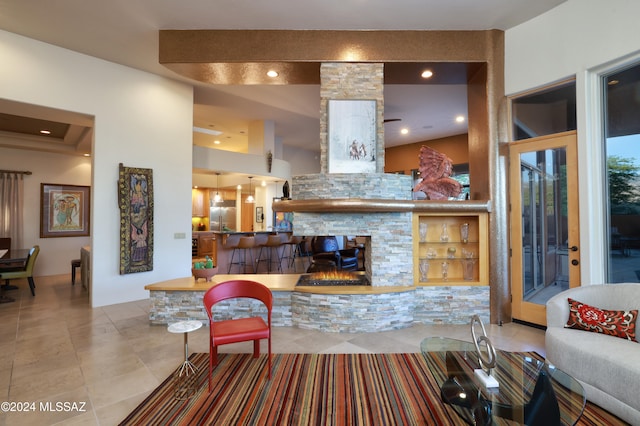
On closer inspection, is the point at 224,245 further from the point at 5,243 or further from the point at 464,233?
the point at 464,233

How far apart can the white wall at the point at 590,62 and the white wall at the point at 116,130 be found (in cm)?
583

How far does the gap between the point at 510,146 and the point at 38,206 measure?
33.0 ft

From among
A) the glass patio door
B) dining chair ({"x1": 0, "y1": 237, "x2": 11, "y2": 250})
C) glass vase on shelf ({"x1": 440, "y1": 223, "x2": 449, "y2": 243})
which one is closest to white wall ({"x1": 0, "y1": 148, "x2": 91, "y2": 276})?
dining chair ({"x1": 0, "y1": 237, "x2": 11, "y2": 250})

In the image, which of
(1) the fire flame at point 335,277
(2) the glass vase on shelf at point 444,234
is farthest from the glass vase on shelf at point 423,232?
(1) the fire flame at point 335,277

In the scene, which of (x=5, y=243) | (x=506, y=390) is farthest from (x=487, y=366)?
(x=5, y=243)

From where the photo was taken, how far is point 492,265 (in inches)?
161

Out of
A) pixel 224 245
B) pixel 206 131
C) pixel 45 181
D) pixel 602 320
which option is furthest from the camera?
pixel 206 131

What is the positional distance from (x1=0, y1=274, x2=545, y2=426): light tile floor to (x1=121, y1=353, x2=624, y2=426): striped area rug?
273 mm

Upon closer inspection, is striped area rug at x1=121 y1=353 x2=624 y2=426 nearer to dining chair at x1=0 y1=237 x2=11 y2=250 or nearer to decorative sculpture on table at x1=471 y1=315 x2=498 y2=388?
decorative sculpture on table at x1=471 y1=315 x2=498 y2=388

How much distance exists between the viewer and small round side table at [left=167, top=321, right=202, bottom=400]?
244 cm

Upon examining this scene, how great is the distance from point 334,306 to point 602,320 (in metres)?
2.59

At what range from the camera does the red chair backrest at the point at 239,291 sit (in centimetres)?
280

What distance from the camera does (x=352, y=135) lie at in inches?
163

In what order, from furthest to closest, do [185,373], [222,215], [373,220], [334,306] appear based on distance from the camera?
[222,215], [373,220], [334,306], [185,373]
